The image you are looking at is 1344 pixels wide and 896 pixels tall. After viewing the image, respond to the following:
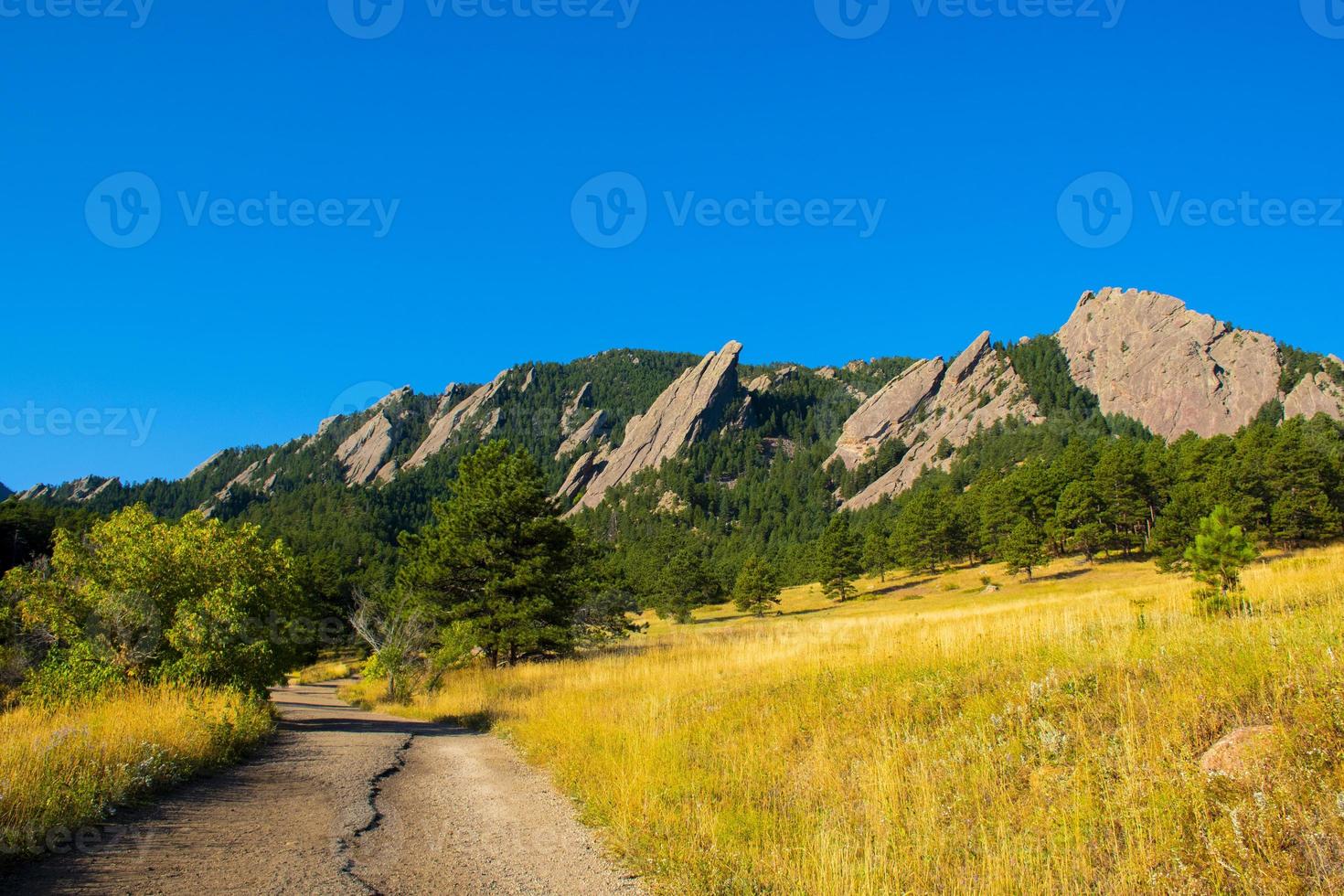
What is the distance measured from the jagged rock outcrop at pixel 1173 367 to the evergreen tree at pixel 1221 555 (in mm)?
165801

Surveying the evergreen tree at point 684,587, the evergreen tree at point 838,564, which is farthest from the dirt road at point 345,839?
the evergreen tree at point 838,564

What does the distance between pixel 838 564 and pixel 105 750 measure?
72455 mm

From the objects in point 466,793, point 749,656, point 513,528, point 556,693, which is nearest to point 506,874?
point 466,793

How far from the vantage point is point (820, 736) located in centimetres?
870

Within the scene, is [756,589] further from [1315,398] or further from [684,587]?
[1315,398]

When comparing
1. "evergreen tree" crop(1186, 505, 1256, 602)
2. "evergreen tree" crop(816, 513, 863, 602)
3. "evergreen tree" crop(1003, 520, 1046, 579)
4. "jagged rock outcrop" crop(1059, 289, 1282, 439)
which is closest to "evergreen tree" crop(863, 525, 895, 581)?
"evergreen tree" crop(816, 513, 863, 602)

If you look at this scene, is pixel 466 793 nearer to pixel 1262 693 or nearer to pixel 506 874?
pixel 506 874

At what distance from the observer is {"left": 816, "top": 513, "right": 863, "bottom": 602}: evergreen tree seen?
75.2 metres

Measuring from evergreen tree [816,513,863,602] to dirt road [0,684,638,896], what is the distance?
68.5 meters

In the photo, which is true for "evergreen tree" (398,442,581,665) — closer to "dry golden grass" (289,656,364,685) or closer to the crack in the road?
the crack in the road

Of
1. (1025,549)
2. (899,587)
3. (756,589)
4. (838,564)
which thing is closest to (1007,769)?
(1025,549)

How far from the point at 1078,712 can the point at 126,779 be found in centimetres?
1032

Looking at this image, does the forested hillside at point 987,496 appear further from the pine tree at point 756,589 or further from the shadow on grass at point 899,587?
the pine tree at point 756,589

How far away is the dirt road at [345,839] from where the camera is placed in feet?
17.4
